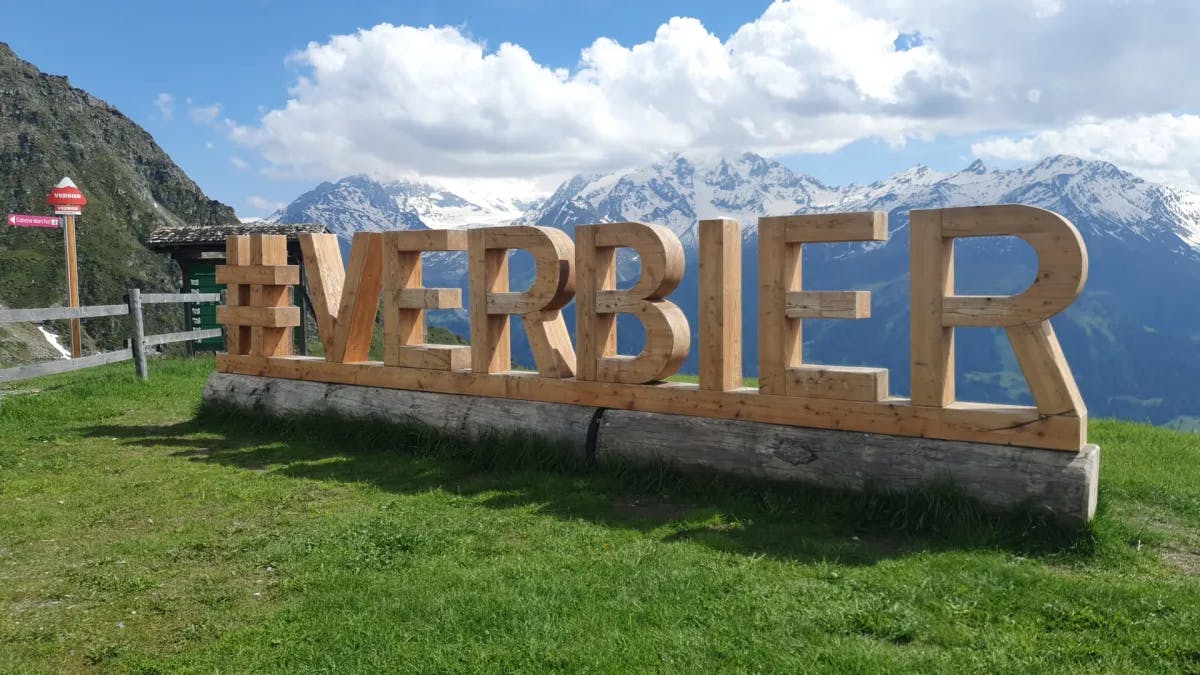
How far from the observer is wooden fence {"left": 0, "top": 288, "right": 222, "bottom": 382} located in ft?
47.9

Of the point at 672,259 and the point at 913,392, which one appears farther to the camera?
the point at 672,259

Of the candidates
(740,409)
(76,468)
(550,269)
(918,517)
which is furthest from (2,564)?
(918,517)

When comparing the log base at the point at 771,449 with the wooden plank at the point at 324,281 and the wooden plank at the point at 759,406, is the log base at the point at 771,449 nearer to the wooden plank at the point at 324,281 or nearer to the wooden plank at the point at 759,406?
the wooden plank at the point at 759,406

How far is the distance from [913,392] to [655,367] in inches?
93.9

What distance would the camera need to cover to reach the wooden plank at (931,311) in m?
7.63

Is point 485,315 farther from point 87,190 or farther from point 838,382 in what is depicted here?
point 87,190

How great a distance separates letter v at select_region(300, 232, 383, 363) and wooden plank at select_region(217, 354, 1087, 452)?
303 mm

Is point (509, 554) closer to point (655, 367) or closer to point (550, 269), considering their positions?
point (655, 367)

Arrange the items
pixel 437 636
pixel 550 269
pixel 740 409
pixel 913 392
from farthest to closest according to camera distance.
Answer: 1. pixel 550 269
2. pixel 740 409
3. pixel 913 392
4. pixel 437 636

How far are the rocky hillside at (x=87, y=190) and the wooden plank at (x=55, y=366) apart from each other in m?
83.3

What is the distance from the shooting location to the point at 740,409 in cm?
855

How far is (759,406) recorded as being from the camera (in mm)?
8453

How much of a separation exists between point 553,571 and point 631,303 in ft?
11.1

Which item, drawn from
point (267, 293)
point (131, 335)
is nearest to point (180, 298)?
point (131, 335)
